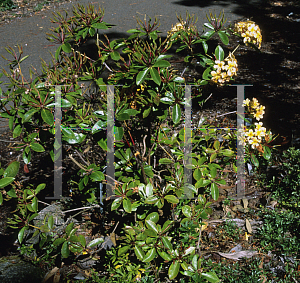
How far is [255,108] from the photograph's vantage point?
76.5 inches

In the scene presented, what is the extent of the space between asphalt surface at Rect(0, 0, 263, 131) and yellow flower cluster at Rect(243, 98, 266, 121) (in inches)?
176

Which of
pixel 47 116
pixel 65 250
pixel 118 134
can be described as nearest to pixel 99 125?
pixel 118 134

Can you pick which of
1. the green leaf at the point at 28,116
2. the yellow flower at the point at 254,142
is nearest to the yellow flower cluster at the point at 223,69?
the yellow flower at the point at 254,142

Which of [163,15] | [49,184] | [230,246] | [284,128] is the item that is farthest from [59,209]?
[163,15]

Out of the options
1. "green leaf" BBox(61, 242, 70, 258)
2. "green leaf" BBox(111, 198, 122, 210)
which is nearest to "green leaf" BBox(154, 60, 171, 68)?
"green leaf" BBox(111, 198, 122, 210)

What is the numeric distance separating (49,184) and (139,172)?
1262 mm

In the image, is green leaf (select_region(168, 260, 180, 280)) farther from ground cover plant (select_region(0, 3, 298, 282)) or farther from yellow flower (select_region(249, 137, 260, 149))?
yellow flower (select_region(249, 137, 260, 149))

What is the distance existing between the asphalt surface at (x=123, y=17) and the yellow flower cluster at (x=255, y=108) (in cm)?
448

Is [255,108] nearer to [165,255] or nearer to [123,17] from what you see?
[165,255]

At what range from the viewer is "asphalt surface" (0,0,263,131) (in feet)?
20.4

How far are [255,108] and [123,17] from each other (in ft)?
20.0

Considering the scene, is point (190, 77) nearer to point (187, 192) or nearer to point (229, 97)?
point (229, 97)

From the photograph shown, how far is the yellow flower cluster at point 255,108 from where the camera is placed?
1925mm

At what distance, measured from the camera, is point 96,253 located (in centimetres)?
227
